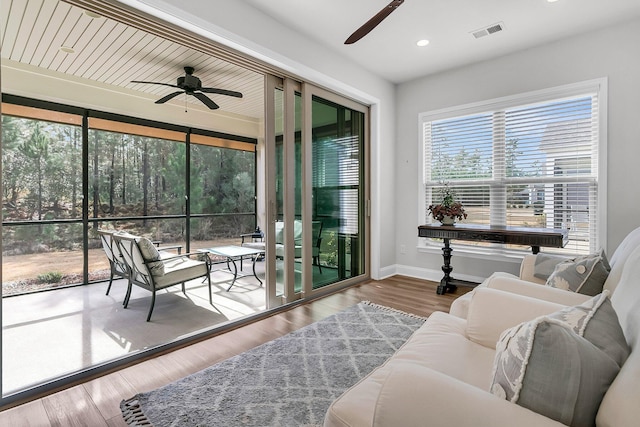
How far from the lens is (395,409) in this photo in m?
0.83

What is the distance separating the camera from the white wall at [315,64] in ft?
7.86

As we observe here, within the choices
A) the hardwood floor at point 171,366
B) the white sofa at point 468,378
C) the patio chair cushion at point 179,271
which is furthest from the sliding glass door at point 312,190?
the white sofa at point 468,378

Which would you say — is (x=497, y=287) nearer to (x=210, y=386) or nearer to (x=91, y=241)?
(x=210, y=386)

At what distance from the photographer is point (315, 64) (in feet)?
11.1

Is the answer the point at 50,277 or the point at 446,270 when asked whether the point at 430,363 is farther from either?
the point at 50,277

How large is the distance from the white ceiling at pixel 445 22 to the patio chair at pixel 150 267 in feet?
8.00

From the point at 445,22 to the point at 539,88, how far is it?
138 cm

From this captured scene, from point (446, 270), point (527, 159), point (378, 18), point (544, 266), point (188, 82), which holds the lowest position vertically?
point (446, 270)

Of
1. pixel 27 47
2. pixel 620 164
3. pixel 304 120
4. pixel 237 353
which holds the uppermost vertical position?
pixel 27 47

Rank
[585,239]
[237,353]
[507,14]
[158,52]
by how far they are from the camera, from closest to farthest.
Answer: [237,353], [507,14], [585,239], [158,52]

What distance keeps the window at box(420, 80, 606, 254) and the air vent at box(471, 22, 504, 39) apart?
84 cm

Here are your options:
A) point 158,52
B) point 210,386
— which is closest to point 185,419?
point 210,386

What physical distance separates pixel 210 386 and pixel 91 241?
382 cm

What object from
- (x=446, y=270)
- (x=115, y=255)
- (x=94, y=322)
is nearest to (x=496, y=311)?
(x=446, y=270)
